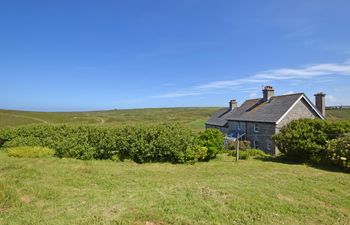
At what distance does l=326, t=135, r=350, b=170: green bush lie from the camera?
11.9 m

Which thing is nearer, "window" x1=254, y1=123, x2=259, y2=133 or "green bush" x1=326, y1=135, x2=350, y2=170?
"green bush" x1=326, y1=135, x2=350, y2=170

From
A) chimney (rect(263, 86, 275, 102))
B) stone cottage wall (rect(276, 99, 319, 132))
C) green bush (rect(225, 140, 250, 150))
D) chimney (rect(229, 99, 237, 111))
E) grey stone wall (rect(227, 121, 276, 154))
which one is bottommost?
green bush (rect(225, 140, 250, 150))

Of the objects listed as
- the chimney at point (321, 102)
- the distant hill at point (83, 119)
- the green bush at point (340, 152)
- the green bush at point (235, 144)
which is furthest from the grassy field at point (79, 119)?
the chimney at point (321, 102)

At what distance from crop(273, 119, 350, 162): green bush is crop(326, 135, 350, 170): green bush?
0.72 meters

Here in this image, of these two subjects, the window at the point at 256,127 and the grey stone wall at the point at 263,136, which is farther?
the window at the point at 256,127

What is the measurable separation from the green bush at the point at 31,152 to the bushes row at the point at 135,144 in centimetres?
43

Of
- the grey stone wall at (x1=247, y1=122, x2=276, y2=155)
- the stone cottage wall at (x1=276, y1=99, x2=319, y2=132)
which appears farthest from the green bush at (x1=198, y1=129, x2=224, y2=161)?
the stone cottage wall at (x1=276, y1=99, x2=319, y2=132)

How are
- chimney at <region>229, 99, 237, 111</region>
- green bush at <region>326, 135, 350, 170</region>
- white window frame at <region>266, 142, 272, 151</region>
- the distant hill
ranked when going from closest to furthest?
green bush at <region>326, 135, 350, 170</region>
white window frame at <region>266, 142, 272, 151</region>
chimney at <region>229, 99, 237, 111</region>
the distant hill

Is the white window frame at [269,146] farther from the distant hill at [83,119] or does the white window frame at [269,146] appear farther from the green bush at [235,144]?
the distant hill at [83,119]

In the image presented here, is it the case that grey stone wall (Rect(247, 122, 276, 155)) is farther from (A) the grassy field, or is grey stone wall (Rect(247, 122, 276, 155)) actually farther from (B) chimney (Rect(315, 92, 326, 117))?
(A) the grassy field

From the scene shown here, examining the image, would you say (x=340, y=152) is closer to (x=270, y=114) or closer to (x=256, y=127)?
(x=270, y=114)

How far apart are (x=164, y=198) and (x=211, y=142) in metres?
8.06

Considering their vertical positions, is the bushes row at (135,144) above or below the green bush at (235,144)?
above

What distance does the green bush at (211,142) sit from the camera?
14.0 metres
